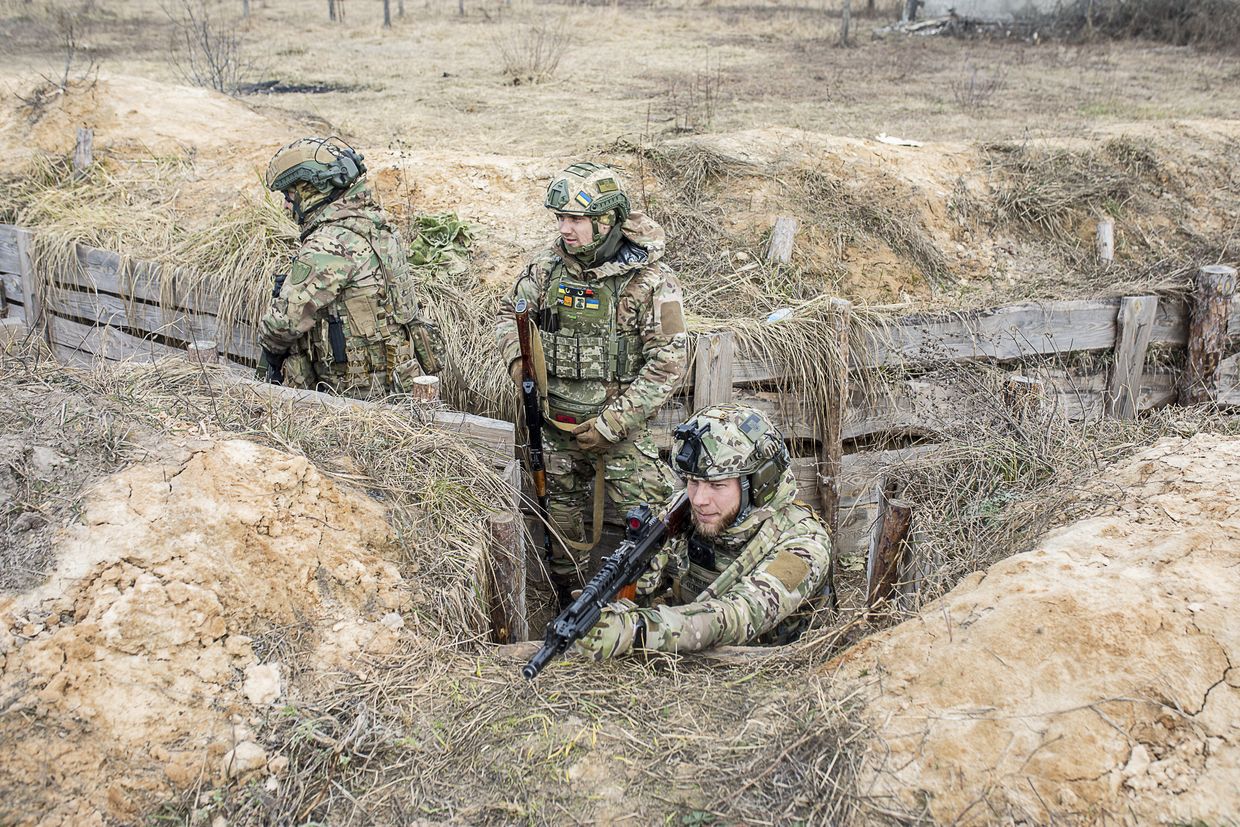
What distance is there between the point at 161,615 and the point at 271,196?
14.9 ft

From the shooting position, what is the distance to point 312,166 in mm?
4688

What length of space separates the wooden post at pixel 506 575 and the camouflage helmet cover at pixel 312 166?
2060 mm

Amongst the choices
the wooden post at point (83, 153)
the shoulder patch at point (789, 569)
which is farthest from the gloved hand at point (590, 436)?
the wooden post at point (83, 153)

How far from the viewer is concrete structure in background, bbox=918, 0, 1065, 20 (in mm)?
16125

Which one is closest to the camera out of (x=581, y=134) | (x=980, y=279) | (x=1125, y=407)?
(x=1125, y=407)

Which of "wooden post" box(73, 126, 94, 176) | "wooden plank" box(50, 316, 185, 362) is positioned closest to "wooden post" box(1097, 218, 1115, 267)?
"wooden plank" box(50, 316, 185, 362)

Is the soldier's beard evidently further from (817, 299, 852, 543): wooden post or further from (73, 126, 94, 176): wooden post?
(73, 126, 94, 176): wooden post

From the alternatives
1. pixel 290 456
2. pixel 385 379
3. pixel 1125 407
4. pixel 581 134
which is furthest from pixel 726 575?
pixel 581 134

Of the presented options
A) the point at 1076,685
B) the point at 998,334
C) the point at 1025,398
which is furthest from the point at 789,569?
the point at 998,334

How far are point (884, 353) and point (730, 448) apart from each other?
2.64 meters

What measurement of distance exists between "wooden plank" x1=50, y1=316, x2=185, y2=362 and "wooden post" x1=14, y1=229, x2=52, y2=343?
0.09 meters

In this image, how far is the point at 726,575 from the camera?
3574mm

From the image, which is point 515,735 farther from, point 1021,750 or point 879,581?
point 879,581

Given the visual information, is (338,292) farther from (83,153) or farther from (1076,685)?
(83,153)
